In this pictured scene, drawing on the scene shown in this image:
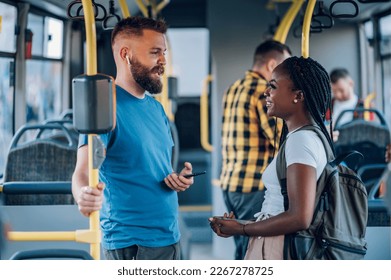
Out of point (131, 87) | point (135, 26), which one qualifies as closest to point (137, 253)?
point (131, 87)

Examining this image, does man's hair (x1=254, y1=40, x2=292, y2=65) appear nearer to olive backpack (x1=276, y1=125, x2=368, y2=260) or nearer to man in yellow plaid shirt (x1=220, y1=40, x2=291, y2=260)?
man in yellow plaid shirt (x1=220, y1=40, x2=291, y2=260)

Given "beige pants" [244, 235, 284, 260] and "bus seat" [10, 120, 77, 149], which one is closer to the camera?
"beige pants" [244, 235, 284, 260]

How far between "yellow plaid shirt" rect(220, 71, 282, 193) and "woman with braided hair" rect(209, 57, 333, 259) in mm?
1397

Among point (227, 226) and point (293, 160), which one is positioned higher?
point (293, 160)

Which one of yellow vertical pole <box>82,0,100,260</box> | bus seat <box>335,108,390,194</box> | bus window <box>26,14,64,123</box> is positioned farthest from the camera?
bus seat <box>335,108,390,194</box>

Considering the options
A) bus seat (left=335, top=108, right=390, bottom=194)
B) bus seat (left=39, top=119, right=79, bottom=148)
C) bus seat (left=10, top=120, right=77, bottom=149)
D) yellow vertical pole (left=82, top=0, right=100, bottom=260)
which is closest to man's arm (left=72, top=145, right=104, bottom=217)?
yellow vertical pole (left=82, top=0, right=100, bottom=260)

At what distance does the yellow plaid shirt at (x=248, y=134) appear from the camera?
3928 millimetres

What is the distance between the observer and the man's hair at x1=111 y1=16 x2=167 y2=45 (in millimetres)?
2631

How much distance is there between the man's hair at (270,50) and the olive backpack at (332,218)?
1.68 m

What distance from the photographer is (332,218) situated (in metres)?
2.29

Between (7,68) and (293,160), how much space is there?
53.7 inches

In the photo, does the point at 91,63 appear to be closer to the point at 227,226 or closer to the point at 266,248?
the point at 227,226

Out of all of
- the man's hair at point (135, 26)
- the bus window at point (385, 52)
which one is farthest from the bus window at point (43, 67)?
the bus window at point (385, 52)
